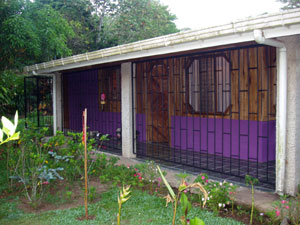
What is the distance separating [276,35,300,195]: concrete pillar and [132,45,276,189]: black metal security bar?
109 centimetres

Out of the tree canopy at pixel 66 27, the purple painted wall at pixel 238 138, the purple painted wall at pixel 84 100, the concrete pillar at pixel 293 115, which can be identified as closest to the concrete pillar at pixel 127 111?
the purple painted wall at pixel 238 138

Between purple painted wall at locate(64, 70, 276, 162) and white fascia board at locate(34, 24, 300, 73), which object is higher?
white fascia board at locate(34, 24, 300, 73)

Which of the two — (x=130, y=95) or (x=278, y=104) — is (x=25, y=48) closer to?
(x=130, y=95)

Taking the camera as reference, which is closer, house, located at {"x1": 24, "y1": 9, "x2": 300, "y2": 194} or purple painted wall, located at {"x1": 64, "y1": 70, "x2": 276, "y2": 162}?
house, located at {"x1": 24, "y1": 9, "x2": 300, "y2": 194}

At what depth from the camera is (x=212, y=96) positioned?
800 cm

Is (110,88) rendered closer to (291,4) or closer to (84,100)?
(84,100)

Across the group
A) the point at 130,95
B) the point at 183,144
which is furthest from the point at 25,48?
the point at 183,144

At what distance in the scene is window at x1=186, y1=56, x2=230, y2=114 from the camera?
7703 millimetres

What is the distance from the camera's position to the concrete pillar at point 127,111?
23.8ft

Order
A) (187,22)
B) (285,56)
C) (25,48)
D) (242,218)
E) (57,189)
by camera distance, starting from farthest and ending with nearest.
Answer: (187,22)
(25,48)
(57,189)
(285,56)
(242,218)

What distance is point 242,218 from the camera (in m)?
3.87

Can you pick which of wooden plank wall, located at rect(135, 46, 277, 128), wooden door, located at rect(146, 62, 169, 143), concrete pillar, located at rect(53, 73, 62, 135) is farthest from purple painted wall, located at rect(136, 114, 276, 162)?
concrete pillar, located at rect(53, 73, 62, 135)

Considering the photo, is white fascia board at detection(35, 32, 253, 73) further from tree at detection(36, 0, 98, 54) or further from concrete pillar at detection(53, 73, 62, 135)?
tree at detection(36, 0, 98, 54)

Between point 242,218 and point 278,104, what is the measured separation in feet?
5.23
